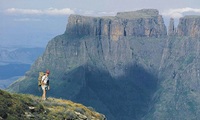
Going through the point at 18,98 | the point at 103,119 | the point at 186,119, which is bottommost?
the point at 186,119

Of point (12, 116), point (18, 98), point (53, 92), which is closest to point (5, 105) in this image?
point (12, 116)

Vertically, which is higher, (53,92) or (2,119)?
(2,119)

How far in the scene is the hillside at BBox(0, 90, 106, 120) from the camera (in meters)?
23.6

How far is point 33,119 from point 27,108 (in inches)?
51.6

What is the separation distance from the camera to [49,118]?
25656 millimetres

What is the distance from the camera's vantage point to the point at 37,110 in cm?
2597

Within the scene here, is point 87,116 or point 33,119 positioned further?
point 87,116

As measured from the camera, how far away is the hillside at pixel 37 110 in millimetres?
23634

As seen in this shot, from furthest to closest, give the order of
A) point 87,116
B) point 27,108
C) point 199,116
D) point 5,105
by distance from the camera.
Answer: point 199,116 → point 87,116 → point 27,108 → point 5,105

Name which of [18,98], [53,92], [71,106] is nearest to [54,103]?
[71,106]

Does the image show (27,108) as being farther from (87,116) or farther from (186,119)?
(186,119)

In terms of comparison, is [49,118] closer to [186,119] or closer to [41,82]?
[41,82]

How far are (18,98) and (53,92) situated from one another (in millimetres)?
172447

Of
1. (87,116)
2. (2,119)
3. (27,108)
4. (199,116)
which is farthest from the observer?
(199,116)
